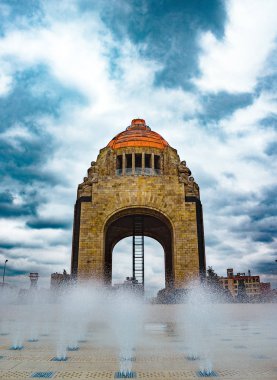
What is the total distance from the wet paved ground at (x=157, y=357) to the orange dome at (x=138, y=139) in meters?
17.1

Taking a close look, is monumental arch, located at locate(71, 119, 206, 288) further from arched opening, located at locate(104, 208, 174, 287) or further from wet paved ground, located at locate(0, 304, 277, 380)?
wet paved ground, located at locate(0, 304, 277, 380)

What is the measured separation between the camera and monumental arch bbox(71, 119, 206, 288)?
61.3ft

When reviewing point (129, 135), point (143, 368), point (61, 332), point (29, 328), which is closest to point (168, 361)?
point (143, 368)

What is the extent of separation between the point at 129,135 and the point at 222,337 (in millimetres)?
18913

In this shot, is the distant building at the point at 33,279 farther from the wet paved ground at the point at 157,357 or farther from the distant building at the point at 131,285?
the wet paved ground at the point at 157,357

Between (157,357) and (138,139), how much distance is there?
19473mm

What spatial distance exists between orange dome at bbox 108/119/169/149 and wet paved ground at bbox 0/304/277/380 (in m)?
17.1

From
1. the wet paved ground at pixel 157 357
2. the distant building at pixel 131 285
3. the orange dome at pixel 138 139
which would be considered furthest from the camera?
the orange dome at pixel 138 139

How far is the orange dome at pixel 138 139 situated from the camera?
2302cm

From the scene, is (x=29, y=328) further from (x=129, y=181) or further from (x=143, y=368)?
(x=129, y=181)

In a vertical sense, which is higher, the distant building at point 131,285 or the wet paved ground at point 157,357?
the distant building at point 131,285

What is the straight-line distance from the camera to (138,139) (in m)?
23.3

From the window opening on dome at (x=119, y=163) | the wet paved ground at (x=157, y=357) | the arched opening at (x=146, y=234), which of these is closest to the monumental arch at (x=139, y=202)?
the window opening on dome at (x=119, y=163)

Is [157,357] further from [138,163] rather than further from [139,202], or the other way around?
[138,163]
